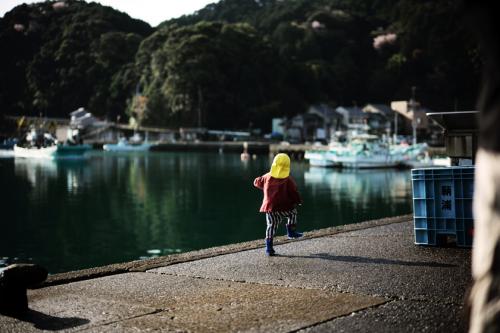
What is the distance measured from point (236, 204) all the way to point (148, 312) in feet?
61.6

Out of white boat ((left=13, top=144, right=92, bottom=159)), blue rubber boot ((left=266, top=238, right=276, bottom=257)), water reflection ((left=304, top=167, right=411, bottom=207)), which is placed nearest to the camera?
blue rubber boot ((left=266, top=238, right=276, bottom=257))

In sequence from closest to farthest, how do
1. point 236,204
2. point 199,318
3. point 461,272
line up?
point 199,318 < point 461,272 < point 236,204

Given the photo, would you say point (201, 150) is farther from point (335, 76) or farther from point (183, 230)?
point (183, 230)

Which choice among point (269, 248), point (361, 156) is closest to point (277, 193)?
point (269, 248)

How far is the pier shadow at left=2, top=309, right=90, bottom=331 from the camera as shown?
13.1ft

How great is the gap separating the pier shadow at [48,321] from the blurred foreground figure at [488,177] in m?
3.02

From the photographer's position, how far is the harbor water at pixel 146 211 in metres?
14.4

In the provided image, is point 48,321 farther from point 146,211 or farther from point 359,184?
point 359,184

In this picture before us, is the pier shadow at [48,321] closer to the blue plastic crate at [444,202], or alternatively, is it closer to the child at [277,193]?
the child at [277,193]

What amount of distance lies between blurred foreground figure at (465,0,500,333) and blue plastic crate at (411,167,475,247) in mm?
4899

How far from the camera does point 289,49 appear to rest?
3383 inches

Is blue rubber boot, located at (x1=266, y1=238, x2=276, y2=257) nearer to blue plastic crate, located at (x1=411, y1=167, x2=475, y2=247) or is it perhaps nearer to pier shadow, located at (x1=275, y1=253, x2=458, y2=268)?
pier shadow, located at (x1=275, y1=253, x2=458, y2=268)

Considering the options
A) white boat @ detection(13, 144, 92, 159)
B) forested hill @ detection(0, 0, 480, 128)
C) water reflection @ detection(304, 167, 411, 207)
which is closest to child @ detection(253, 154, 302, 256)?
water reflection @ detection(304, 167, 411, 207)

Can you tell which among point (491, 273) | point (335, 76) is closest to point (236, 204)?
point (491, 273)
